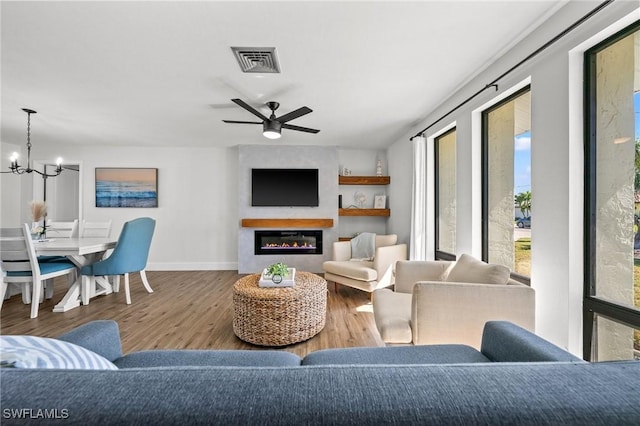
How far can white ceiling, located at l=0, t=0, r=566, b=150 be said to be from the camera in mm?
1725

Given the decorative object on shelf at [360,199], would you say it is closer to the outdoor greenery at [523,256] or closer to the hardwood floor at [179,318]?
the hardwood floor at [179,318]

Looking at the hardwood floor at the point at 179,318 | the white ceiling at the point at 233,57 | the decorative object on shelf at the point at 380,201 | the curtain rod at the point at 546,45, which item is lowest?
the hardwood floor at the point at 179,318

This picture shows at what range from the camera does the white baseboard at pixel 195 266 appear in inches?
211

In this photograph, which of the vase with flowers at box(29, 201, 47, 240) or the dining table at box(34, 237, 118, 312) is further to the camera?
the vase with flowers at box(29, 201, 47, 240)

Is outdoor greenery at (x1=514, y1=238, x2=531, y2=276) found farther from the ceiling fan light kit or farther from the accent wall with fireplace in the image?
the accent wall with fireplace


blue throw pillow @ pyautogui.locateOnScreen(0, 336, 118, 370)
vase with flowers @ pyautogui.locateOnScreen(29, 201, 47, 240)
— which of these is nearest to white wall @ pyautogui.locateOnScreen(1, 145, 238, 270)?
vase with flowers @ pyautogui.locateOnScreen(29, 201, 47, 240)

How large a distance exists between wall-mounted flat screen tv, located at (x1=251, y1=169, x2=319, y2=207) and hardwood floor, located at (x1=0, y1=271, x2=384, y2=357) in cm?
162

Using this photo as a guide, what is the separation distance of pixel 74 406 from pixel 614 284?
229cm

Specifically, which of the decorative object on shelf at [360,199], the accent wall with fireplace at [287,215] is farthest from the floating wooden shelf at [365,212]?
the decorative object on shelf at [360,199]

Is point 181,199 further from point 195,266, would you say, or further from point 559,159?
point 559,159

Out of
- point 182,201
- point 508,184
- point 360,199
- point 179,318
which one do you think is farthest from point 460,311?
point 182,201

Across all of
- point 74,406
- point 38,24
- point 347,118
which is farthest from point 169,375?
point 347,118

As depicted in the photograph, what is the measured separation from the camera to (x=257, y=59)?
2.24m

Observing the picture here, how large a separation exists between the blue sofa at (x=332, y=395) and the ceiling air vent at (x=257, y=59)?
214 cm
